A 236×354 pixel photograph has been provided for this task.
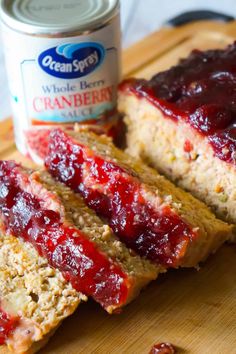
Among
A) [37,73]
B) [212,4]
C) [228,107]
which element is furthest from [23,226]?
[212,4]

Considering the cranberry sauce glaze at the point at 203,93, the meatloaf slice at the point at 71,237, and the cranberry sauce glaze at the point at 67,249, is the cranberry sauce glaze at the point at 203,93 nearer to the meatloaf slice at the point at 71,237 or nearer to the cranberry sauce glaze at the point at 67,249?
the meatloaf slice at the point at 71,237

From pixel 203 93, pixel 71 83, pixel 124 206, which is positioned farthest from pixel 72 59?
pixel 124 206

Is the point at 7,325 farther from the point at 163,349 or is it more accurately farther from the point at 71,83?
the point at 71,83

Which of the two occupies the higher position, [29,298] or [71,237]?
[71,237]

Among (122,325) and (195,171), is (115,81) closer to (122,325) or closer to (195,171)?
(195,171)

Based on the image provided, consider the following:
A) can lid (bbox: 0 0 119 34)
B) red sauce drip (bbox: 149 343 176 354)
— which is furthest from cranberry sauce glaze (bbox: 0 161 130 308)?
can lid (bbox: 0 0 119 34)

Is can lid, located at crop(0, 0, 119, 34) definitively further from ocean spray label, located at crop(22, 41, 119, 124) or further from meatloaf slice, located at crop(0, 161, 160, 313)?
meatloaf slice, located at crop(0, 161, 160, 313)
